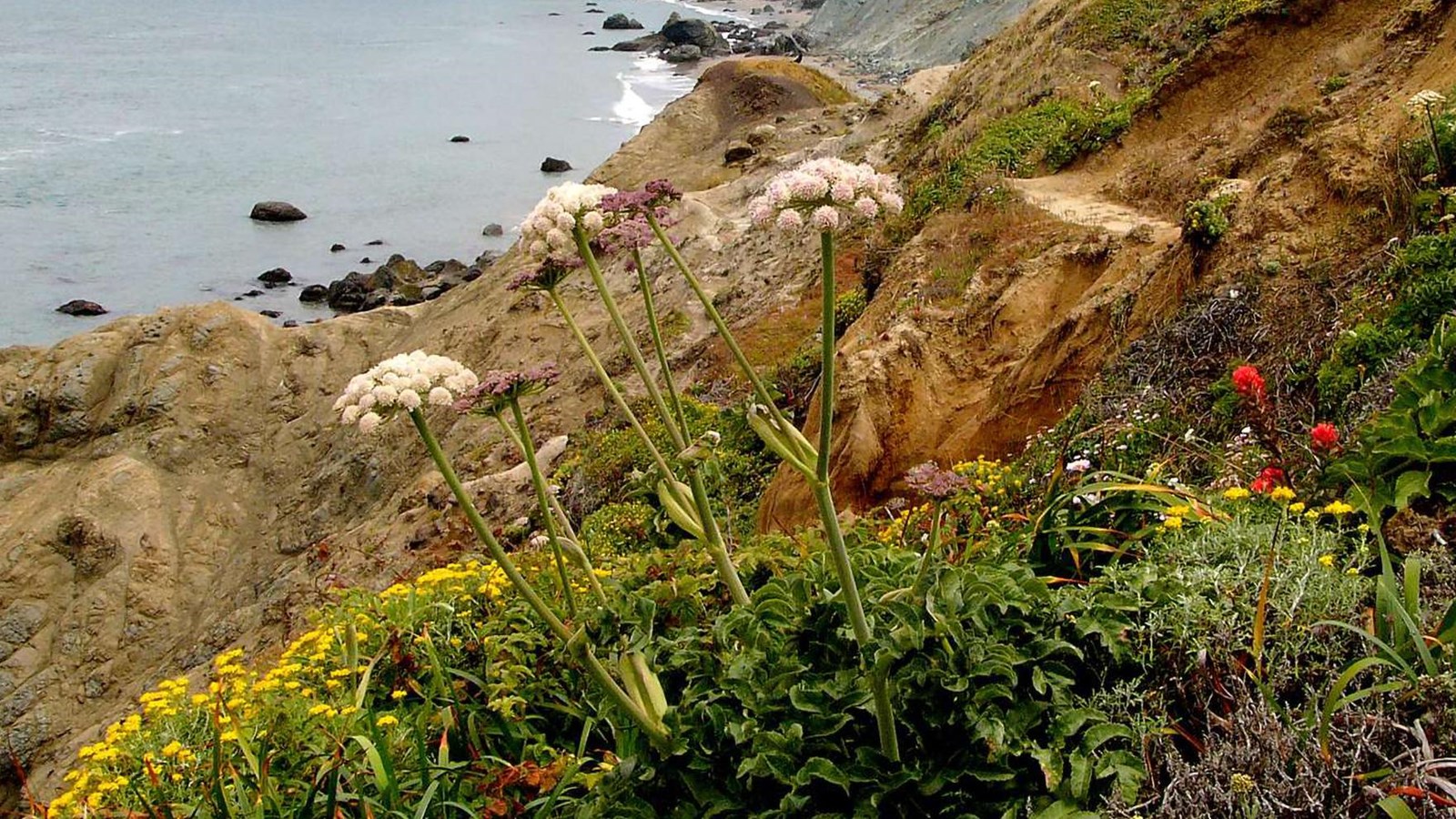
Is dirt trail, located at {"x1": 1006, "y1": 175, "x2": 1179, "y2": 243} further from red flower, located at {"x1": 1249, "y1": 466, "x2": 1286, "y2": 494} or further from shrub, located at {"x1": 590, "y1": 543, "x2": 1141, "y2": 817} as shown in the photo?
shrub, located at {"x1": 590, "y1": 543, "x2": 1141, "y2": 817}

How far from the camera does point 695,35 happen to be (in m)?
76.1

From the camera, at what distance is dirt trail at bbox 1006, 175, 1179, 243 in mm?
10000

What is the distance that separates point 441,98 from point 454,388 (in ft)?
195

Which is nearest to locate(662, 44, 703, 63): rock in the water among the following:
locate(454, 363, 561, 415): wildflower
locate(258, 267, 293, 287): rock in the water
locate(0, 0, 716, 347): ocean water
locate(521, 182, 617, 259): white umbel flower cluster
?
locate(0, 0, 716, 347): ocean water

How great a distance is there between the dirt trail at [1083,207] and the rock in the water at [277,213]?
34225 millimetres

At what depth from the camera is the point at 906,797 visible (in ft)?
11.5

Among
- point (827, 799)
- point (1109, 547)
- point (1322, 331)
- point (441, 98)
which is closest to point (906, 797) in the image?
point (827, 799)

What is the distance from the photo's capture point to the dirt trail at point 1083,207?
10.0 metres

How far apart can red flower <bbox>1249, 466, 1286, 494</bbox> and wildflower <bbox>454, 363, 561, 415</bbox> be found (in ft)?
9.17

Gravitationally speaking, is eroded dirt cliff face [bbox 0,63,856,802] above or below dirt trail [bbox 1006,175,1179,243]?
below

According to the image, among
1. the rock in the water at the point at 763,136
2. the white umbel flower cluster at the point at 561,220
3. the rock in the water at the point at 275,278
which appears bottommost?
the rock in the water at the point at 275,278

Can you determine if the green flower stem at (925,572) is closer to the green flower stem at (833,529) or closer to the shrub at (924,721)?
the shrub at (924,721)

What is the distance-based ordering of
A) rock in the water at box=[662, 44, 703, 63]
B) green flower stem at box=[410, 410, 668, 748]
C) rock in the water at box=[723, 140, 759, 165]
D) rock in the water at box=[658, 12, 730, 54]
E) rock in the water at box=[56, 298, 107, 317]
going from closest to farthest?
green flower stem at box=[410, 410, 668, 748] → rock in the water at box=[723, 140, 759, 165] → rock in the water at box=[56, 298, 107, 317] → rock in the water at box=[662, 44, 703, 63] → rock in the water at box=[658, 12, 730, 54]

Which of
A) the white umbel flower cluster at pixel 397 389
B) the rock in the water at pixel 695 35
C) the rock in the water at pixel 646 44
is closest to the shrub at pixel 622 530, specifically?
the white umbel flower cluster at pixel 397 389
